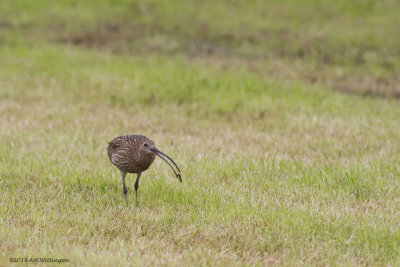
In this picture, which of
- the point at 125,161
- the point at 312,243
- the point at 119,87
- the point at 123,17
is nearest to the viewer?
the point at 312,243

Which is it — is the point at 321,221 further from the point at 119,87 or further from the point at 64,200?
the point at 119,87

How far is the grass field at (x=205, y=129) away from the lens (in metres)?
5.79

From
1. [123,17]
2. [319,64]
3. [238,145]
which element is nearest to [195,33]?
[123,17]

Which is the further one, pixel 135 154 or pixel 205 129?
pixel 205 129

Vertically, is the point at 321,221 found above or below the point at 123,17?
below

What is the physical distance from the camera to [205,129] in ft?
36.4

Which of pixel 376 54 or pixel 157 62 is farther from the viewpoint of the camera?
pixel 376 54

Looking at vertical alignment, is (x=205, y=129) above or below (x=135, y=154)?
below

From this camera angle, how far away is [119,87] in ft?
45.5

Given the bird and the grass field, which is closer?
the grass field

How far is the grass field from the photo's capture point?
19.0ft

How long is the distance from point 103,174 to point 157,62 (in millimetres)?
9490

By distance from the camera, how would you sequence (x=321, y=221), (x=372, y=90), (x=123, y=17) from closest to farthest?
(x=321, y=221) < (x=372, y=90) < (x=123, y=17)

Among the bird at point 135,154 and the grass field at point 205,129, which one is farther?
the bird at point 135,154
